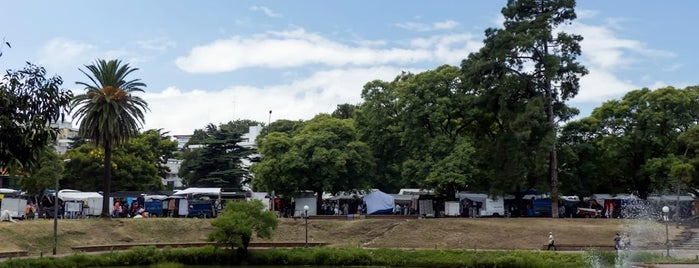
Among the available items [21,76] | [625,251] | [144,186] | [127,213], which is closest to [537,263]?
[625,251]

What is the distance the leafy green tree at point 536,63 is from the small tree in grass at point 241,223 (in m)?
21.4

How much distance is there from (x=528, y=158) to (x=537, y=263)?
48.7 ft

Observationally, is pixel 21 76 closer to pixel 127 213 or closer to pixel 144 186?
pixel 127 213

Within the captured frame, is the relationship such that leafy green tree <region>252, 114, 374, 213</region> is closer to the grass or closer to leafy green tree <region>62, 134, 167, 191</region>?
the grass

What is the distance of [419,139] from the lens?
59.1 metres

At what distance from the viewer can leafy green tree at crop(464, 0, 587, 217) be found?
55.8m

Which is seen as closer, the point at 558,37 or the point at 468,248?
the point at 468,248

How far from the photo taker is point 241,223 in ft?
145

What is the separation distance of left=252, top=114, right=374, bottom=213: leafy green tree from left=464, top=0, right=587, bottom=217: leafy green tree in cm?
1216

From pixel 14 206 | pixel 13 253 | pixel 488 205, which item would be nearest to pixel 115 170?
pixel 14 206

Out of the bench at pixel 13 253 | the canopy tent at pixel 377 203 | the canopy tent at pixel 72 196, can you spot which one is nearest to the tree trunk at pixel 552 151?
the canopy tent at pixel 377 203

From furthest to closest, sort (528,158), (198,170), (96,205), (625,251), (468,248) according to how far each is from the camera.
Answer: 1. (198,170)
2. (96,205)
3. (528,158)
4. (468,248)
5. (625,251)

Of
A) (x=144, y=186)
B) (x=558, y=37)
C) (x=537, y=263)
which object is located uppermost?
(x=558, y=37)

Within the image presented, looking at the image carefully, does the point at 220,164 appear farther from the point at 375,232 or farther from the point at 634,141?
the point at 634,141
